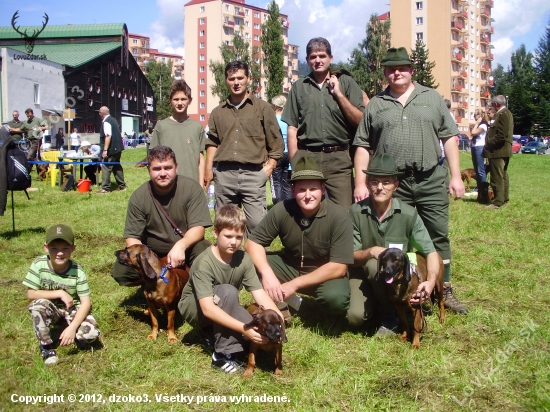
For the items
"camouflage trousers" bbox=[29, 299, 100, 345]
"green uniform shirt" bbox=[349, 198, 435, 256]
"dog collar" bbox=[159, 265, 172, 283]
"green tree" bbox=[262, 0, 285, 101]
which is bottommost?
"camouflage trousers" bbox=[29, 299, 100, 345]

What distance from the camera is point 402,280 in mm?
3812

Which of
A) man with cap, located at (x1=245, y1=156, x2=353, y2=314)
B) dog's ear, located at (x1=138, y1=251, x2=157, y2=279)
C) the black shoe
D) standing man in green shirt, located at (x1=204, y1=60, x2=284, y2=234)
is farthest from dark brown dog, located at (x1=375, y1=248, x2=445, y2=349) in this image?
standing man in green shirt, located at (x1=204, y1=60, x2=284, y2=234)

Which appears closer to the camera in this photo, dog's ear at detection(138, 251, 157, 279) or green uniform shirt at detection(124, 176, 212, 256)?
dog's ear at detection(138, 251, 157, 279)

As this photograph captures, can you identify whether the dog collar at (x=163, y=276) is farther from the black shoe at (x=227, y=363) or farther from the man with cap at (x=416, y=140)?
the man with cap at (x=416, y=140)

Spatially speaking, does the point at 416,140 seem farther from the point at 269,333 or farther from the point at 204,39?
the point at 204,39

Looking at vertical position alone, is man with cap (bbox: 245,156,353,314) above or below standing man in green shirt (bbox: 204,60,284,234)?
below

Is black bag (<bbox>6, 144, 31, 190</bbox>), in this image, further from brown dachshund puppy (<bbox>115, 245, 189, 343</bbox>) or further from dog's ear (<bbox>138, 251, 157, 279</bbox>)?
dog's ear (<bbox>138, 251, 157, 279</bbox>)

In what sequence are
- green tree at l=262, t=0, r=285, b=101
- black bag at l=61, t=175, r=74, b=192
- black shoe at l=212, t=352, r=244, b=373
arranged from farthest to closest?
green tree at l=262, t=0, r=285, b=101
black bag at l=61, t=175, r=74, b=192
black shoe at l=212, t=352, r=244, b=373

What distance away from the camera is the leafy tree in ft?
201

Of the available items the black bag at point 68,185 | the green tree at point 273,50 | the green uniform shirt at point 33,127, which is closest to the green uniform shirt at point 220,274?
the black bag at point 68,185

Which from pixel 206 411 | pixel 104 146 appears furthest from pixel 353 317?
pixel 104 146

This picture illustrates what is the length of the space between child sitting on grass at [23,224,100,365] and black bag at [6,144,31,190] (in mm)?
4051

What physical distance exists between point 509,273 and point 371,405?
3.56 m

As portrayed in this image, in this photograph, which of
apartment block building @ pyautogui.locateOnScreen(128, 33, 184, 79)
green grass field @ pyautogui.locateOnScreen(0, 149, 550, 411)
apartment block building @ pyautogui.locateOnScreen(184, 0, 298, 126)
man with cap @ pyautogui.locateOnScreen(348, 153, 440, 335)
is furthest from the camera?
apartment block building @ pyautogui.locateOnScreen(128, 33, 184, 79)
